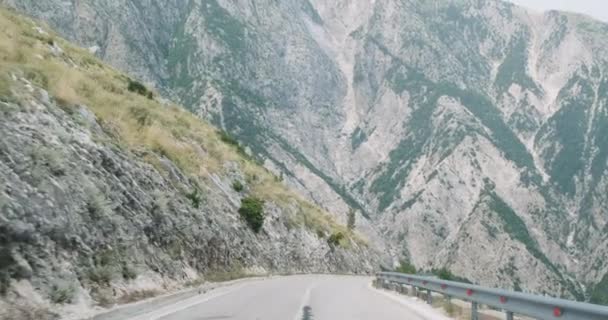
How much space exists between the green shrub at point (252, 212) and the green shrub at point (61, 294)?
27.0 metres

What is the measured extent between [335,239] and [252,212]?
29909mm

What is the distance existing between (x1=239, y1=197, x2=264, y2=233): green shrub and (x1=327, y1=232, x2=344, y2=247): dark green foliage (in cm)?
2569

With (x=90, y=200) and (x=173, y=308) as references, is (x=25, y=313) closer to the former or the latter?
(x=173, y=308)

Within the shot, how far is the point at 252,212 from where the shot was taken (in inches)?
1602

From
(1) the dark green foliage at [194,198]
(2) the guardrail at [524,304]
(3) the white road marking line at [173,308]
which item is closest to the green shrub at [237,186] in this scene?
(1) the dark green foliage at [194,198]

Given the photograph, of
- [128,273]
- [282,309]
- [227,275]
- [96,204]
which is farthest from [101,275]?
[227,275]

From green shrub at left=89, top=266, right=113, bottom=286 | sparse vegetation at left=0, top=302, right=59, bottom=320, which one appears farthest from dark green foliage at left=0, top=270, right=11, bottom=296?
green shrub at left=89, top=266, right=113, bottom=286

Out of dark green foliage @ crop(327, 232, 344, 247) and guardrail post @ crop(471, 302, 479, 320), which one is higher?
guardrail post @ crop(471, 302, 479, 320)

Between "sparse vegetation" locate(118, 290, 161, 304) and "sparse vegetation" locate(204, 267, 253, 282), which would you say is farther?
"sparse vegetation" locate(204, 267, 253, 282)

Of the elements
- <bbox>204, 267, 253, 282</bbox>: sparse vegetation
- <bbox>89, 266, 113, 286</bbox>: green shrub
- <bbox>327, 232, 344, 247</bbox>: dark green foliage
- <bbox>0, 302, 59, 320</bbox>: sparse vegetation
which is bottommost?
<bbox>327, 232, 344, 247</bbox>: dark green foliage

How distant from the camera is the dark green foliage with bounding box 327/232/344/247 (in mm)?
67438

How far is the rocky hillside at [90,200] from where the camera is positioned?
1253 cm

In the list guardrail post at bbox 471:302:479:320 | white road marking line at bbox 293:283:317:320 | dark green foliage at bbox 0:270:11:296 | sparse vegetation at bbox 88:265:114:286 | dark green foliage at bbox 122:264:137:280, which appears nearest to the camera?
dark green foliage at bbox 0:270:11:296

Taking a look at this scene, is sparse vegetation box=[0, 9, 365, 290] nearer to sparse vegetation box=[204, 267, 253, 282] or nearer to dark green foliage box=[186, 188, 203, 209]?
dark green foliage box=[186, 188, 203, 209]
